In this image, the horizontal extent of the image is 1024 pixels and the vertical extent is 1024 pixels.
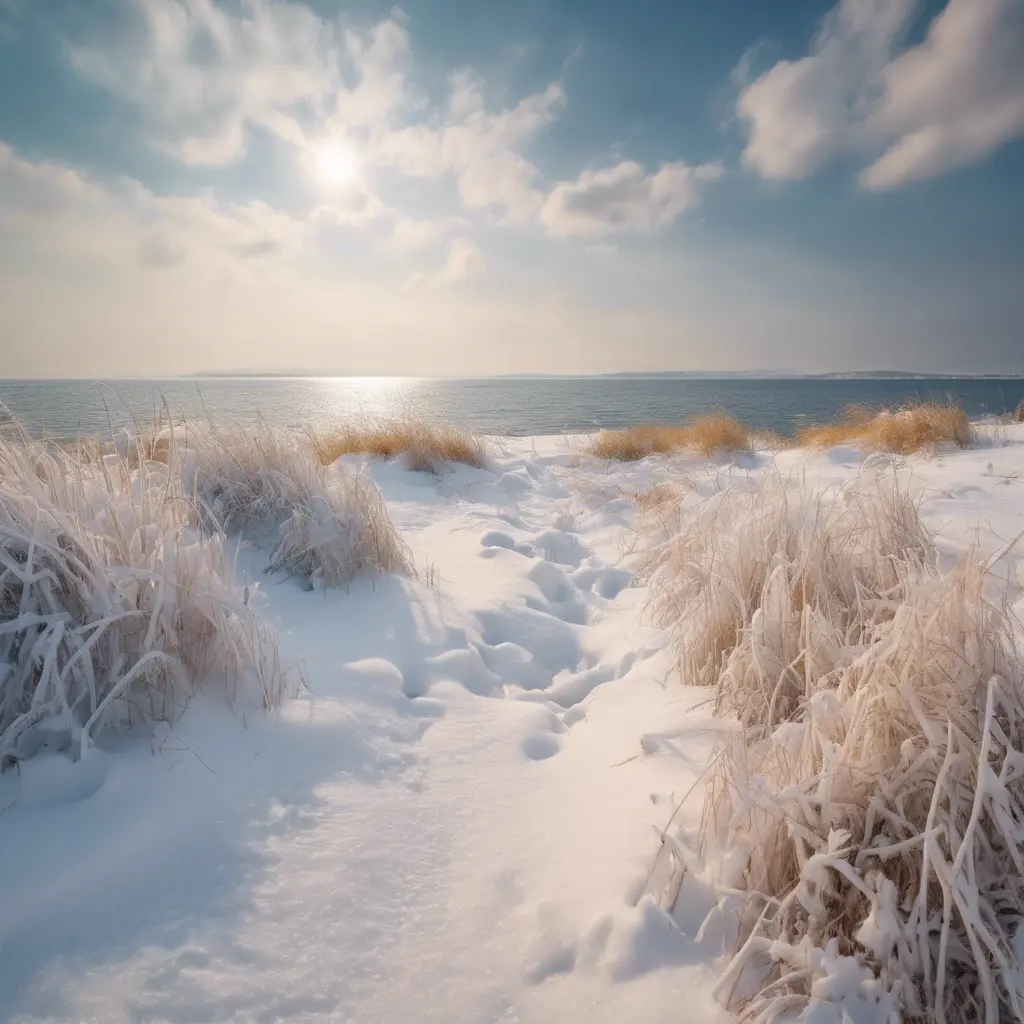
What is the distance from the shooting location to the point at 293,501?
11.5 ft

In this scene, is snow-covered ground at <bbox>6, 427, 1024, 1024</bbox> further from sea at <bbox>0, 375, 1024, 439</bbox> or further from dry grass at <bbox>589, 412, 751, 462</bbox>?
dry grass at <bbox>589, 412, 751, 462</bbox>

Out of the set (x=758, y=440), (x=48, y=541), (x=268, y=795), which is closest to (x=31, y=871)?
(x=268, y=795)

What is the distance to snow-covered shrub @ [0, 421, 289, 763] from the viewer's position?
1374mm

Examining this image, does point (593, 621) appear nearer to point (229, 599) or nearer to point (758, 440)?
point (229, 599)

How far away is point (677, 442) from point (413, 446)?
480 cm

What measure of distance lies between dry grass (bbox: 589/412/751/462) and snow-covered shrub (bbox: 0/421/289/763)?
293 inches

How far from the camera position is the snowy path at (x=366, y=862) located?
1.00 m

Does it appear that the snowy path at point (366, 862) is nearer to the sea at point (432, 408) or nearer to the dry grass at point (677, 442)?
the sea at point (432, 408)

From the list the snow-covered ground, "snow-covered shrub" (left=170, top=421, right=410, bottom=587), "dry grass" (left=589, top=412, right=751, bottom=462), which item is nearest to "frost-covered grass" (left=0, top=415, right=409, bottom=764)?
the snow-covered ground

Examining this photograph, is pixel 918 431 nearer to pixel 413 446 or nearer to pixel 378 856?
pixel 413 446

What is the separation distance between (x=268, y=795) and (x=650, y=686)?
141 centimetres

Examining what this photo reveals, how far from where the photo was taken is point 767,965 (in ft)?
3.27

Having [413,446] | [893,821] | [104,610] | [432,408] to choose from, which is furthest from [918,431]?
[432,408]

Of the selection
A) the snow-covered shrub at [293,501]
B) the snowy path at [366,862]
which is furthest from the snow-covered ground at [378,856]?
the snow-covered shrub at [293,501]
